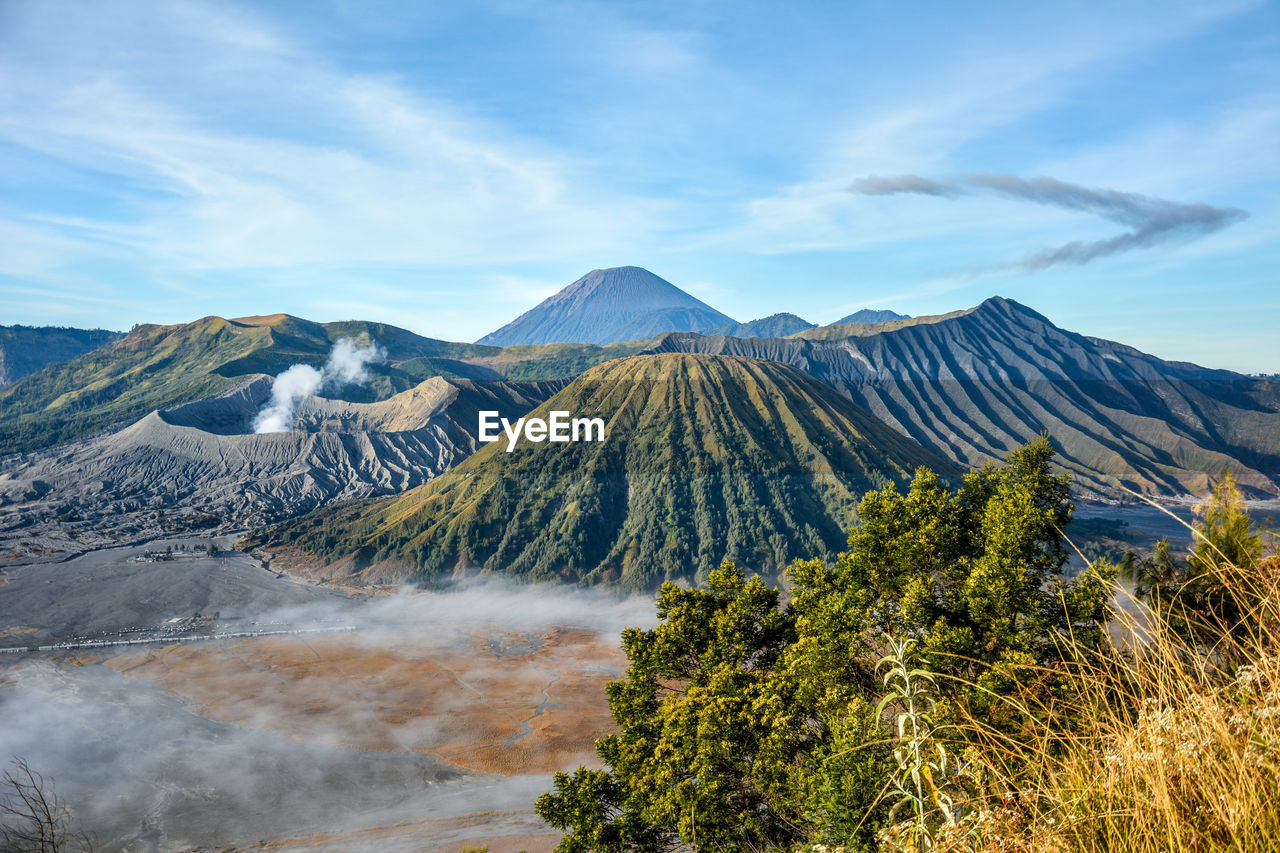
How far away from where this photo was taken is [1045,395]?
15938cm

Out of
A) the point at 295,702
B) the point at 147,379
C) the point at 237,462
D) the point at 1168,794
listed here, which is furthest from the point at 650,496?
the point at 147,379

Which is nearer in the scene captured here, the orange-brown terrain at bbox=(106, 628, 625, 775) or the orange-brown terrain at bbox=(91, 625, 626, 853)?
the orange-brown terrain at bbox=(91, 625, 626, 853)

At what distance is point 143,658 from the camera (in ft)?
184

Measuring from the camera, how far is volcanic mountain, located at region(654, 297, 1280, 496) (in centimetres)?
13362

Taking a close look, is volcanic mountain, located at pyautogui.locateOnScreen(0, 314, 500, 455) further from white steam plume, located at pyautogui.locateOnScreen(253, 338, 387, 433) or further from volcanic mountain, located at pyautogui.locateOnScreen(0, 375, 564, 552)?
volcanic mountain, located at pyautogui.locateOnScreen(0, 375, 564, 552)

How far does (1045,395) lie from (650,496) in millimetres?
119206

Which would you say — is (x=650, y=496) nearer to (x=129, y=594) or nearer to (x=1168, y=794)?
(x=129, y=594)

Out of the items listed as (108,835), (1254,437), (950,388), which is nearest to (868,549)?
(108,835)

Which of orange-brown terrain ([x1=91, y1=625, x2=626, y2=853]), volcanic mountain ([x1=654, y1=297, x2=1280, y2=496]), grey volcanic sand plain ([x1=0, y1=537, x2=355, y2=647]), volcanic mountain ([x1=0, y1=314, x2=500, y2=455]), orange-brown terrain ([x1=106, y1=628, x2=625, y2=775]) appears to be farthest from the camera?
volcanic mountain ([x1=0, y1=314, x2=500, y2=455])

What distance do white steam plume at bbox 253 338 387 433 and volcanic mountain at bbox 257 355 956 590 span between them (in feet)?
162

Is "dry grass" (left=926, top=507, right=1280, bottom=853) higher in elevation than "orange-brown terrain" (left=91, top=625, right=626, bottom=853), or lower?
higher

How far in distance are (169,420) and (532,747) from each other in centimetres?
11848

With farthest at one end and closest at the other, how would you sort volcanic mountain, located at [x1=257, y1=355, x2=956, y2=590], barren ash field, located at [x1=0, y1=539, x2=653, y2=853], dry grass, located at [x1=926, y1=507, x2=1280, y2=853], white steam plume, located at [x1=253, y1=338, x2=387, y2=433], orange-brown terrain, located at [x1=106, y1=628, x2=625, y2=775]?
white steam plume, located at [x1=253, y1=338, x2=387, y2=433] → volcanic mountain, located at [x1=257, y1=355, x2=956, y2=590] → orange-brown terrain, located at [x1=106, y1=628, x2=625, y2=775] → barren ash field, located at [x1=0, y1=539, x2=653, y2=853] → dry grass, located at [x1=926, y1=507, x2=1280, y2=853]

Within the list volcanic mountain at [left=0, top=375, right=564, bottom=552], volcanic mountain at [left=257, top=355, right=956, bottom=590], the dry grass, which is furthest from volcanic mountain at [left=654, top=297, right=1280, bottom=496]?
the dry grass
